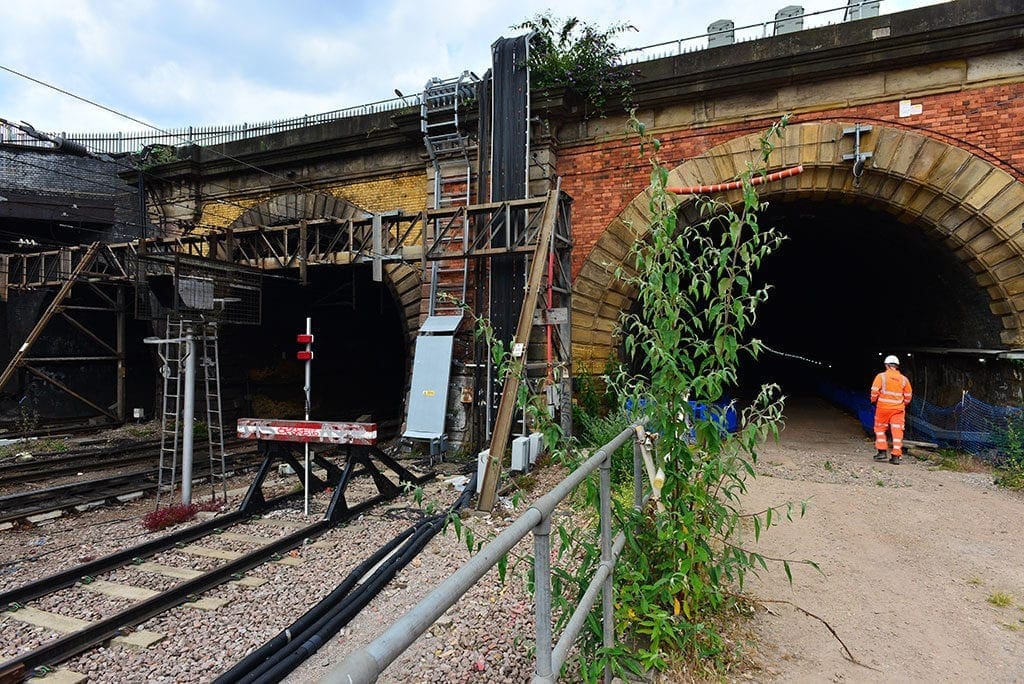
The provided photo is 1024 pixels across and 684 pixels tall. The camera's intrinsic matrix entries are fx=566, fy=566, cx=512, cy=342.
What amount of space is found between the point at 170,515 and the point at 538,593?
772cm

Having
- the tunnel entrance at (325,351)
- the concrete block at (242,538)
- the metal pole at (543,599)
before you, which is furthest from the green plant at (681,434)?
the tunnel entrance at (325,351)

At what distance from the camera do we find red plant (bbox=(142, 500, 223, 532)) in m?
7.68

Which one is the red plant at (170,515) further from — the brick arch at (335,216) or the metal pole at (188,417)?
the brick arch at (335,216)

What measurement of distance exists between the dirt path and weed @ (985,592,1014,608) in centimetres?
5

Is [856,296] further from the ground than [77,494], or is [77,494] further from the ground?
[856,296]

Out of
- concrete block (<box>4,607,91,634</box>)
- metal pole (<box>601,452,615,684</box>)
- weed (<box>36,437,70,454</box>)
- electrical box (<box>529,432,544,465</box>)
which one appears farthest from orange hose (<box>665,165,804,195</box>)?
weed (<box>36,437,70,454</box>)

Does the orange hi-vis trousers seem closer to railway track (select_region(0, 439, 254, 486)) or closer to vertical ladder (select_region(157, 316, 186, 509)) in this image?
vertical ladder (select_region(157, 316, 186, 509))

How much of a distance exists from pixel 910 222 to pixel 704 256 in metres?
9.61

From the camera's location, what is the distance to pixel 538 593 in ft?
6.65

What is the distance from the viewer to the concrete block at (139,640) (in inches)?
185

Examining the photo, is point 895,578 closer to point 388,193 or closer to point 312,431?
point 312,431

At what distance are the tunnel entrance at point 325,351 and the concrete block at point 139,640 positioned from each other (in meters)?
11.2

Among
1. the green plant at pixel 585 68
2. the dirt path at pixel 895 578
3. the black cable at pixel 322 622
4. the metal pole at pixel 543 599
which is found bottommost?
the black cable at pixel 322 622

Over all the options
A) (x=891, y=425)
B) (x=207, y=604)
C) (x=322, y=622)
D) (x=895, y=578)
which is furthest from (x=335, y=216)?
(x=895, y=578)
